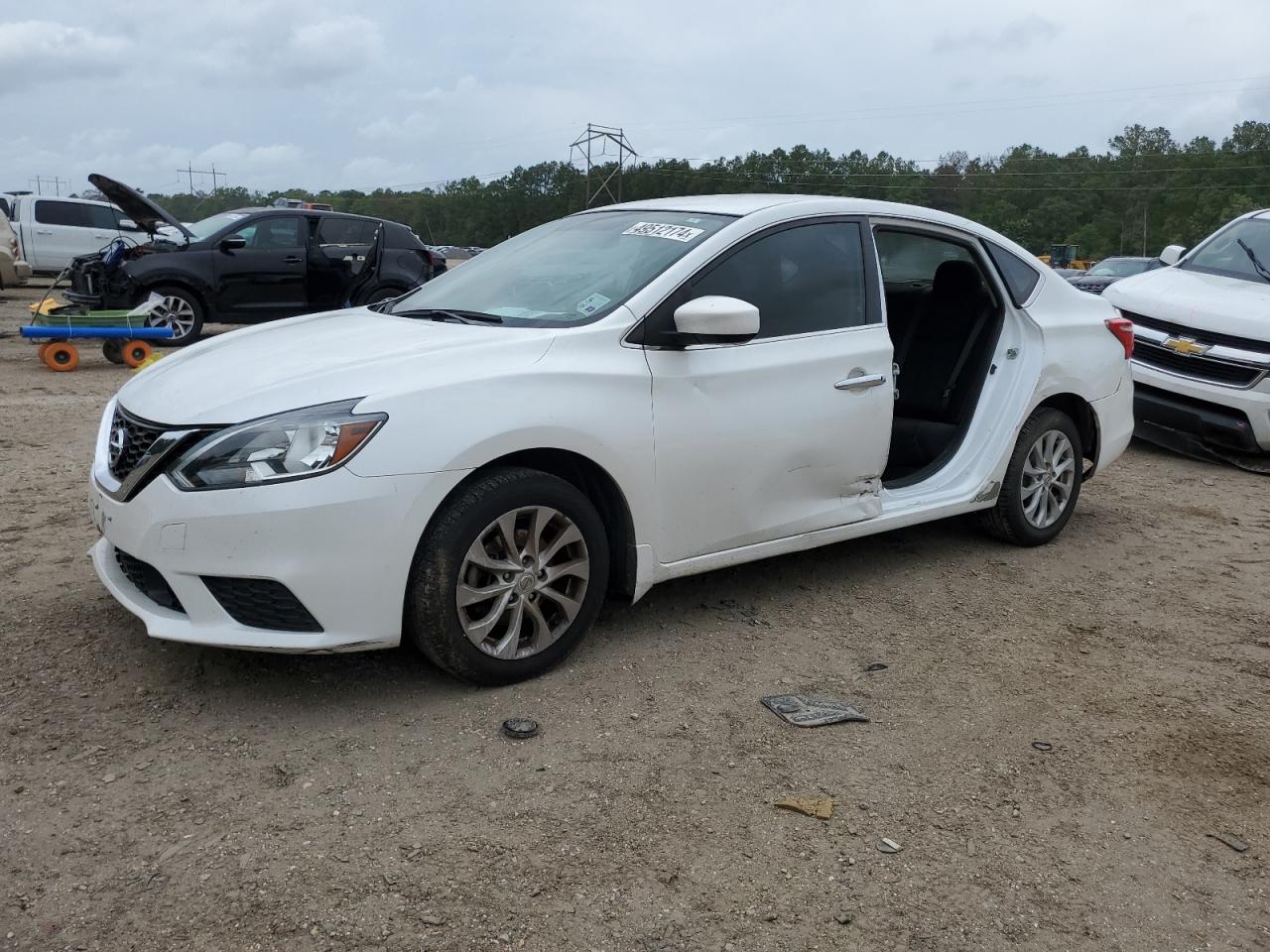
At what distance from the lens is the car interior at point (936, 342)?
5.27 metres

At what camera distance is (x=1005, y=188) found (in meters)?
85.8

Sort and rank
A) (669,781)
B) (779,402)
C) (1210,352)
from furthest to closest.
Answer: (1210,352)
(779,402)
(669,781)

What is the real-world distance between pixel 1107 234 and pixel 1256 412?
86.8 m

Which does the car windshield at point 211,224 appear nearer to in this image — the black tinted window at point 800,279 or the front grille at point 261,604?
the black tinted window at point 800,279

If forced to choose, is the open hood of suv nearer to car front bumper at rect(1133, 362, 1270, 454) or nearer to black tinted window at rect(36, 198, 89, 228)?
car front bumper at rect(1133, 362, 1270, 454)

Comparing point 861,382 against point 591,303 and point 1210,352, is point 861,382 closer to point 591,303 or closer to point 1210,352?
point 591,303

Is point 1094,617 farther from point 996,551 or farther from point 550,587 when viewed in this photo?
point 550,587

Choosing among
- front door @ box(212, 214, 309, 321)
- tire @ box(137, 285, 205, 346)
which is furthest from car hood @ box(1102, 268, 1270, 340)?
tire @ box(137, 285, 205, 346)

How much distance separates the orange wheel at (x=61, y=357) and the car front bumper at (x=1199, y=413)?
9.33 metres

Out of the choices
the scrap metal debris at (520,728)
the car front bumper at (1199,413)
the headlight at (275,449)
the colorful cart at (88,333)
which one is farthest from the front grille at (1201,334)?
the colorful cart at (88,333)

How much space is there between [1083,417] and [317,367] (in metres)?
3.86

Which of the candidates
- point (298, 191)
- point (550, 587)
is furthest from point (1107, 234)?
point (550, 587)

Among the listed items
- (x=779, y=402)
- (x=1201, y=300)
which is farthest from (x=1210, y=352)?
(x=779, y=402)

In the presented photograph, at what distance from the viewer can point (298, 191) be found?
93562 mm
